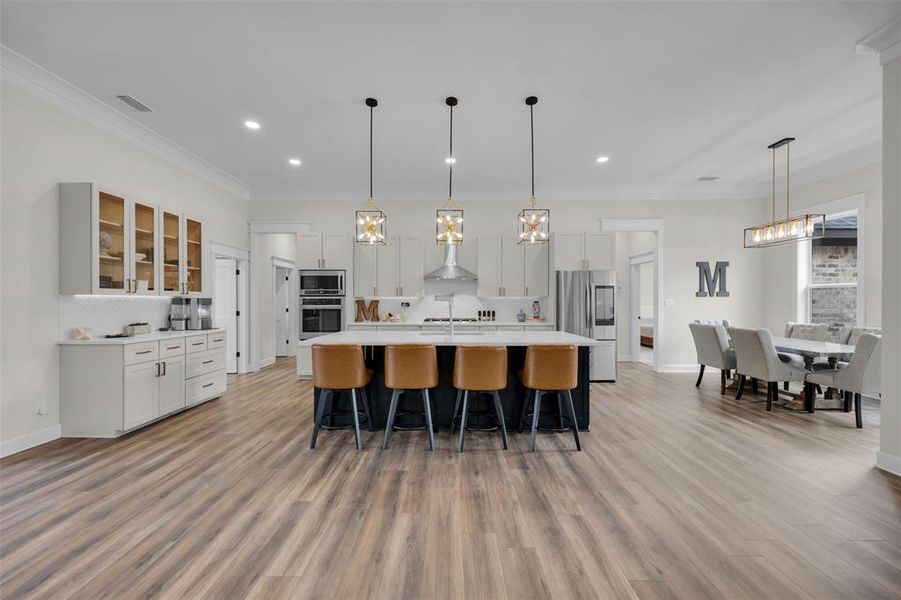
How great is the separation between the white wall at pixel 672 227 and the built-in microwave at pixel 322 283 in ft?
2.61

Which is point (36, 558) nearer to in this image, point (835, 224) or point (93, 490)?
point (93, 490)

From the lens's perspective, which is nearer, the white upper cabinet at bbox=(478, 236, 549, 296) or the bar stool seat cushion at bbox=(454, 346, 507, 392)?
the bar stool seat cushion at bbox=(454, 346, 507, 392)

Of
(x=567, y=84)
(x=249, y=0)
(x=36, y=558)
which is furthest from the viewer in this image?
(x=567, y=84)

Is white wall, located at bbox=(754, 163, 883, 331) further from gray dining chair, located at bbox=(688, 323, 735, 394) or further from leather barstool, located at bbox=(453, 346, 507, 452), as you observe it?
leather barstool, located at bbox=(453, 346, 507, 452)

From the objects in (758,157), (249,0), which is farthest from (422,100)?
(758,157)

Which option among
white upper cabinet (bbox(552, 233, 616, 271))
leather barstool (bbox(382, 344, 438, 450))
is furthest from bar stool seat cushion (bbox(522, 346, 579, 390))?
white upper cabinet (bbox(552, 233, 616, 271))

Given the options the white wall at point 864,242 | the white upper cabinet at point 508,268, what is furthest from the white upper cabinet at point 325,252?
the white wall at point 864,242

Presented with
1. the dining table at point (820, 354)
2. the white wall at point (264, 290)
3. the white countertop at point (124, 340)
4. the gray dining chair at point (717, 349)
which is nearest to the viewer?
the white countertop at point (124, 340)

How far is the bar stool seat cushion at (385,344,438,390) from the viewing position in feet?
10.9

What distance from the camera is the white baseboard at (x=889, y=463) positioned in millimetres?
2869

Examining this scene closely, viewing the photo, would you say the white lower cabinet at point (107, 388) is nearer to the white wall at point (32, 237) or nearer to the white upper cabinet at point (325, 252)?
the white wall at point (32, 237)

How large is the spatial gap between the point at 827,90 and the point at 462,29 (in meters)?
3.30

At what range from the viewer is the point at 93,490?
265 centimetres

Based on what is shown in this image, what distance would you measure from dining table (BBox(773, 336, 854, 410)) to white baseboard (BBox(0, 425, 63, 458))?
22.9 feet
